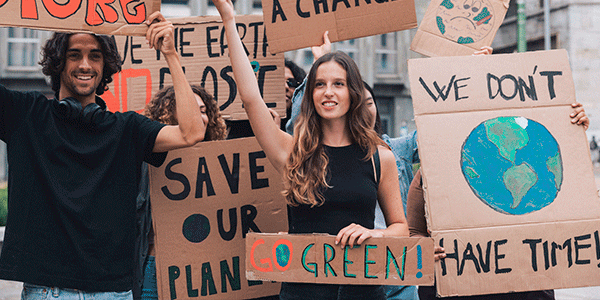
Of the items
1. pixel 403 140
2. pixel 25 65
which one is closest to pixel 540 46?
pixel 25 65

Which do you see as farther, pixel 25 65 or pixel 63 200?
pixel 25 65

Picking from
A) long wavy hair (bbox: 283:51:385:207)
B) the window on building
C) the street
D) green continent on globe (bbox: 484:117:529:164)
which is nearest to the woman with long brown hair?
long wavy hair (bbox: 283:51:385:207)

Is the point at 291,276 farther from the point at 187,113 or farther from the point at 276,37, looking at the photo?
the point at 276,37

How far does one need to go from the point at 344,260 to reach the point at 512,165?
33.1 inches

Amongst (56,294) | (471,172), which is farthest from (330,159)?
(56,294)

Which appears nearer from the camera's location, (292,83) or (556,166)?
(556,166)

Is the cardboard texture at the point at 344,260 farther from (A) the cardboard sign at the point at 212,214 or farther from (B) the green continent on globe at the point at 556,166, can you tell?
(B) the green continent on globe at the point at 556,166

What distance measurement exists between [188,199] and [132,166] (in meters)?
0.44

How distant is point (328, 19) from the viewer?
8.30ft

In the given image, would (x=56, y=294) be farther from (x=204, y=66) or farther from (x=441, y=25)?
(x=441, y=25)

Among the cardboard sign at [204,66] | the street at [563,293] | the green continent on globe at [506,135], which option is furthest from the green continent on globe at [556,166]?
the street at [563,293]

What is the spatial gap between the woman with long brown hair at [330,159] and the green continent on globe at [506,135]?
45cm

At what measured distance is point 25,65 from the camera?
16.6m

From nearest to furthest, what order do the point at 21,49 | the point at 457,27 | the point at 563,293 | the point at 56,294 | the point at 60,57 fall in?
the point at 56,294, the point at 60,57, the point at 457,27, the point at 563,293, the point at 21,49
